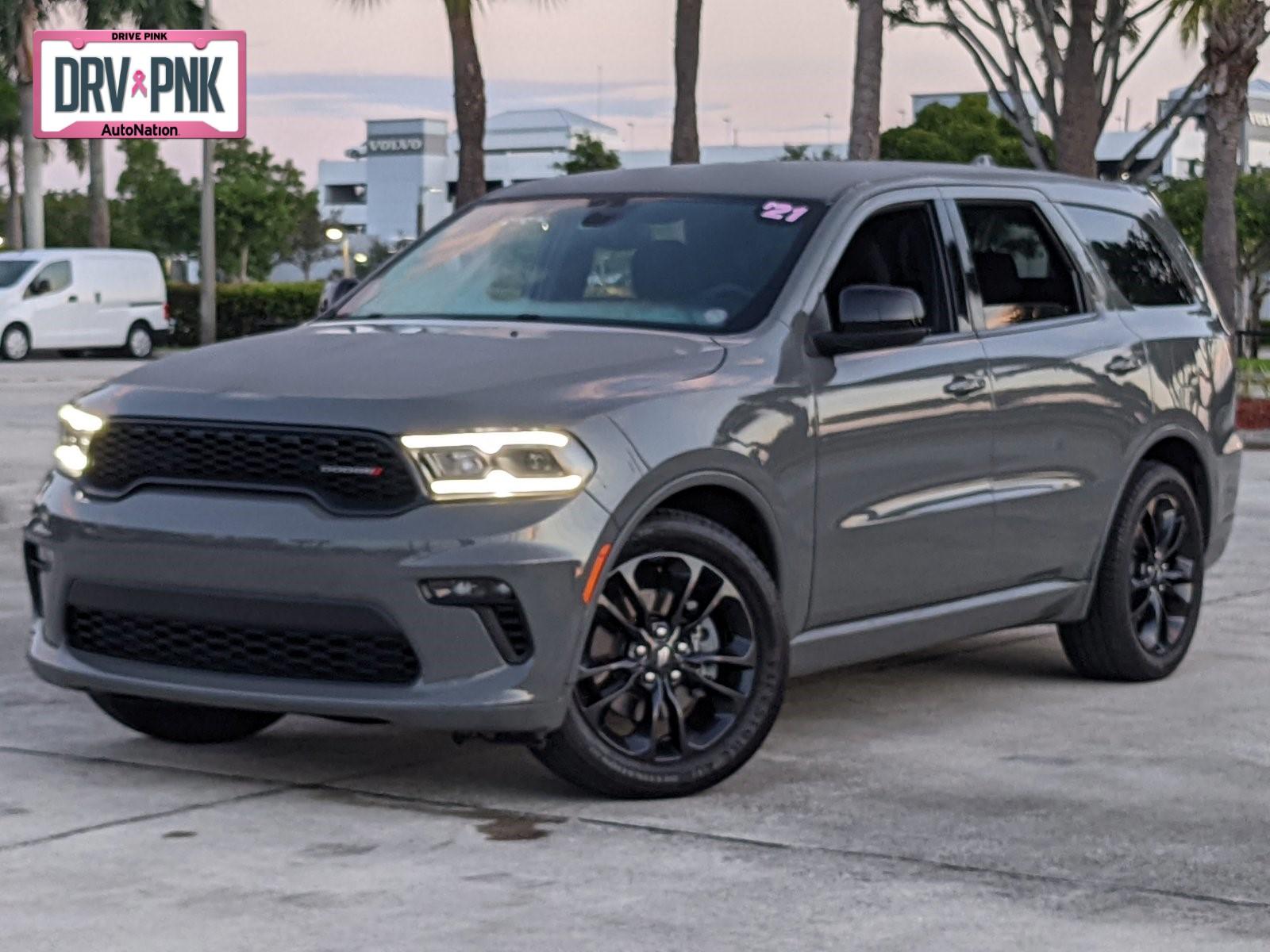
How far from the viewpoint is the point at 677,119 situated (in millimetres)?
34844

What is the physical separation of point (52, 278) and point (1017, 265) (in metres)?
33.2

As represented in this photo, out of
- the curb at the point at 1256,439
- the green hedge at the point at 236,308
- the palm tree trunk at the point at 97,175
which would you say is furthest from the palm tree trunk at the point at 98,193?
the curb at the point at 1256,439

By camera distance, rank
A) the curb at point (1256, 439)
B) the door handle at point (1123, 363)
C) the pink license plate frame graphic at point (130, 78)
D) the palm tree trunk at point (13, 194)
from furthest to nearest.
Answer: the palm tree trunk at point (13, 194)
the pink license plate frame graphic at point (130, 78)
the curb at point (1256, 439)
the door handle at point (1123, 363)

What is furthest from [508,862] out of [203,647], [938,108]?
[938,108]

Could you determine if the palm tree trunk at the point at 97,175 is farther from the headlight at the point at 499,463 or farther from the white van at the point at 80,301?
the headlight at the point at 499,463

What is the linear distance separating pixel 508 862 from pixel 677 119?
29.6 metres

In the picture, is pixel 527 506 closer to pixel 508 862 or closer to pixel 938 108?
pixel 508 862

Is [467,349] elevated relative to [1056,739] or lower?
elevated

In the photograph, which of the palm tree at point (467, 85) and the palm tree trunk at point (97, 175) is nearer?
the palm tree at point (467, 85)

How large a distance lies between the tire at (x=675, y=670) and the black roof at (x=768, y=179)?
4.65 feet

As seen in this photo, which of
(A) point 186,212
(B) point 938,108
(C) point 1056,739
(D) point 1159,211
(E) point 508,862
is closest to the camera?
(E) point 508,862

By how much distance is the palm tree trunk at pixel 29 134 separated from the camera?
2172 inches

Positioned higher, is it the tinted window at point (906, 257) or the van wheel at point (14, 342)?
the tinted window at point (906, 257)

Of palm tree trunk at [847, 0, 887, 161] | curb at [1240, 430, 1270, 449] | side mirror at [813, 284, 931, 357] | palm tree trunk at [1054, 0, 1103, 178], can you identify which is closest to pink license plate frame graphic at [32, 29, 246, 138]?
palm tree trunk at [847, 0, 887, 161]
